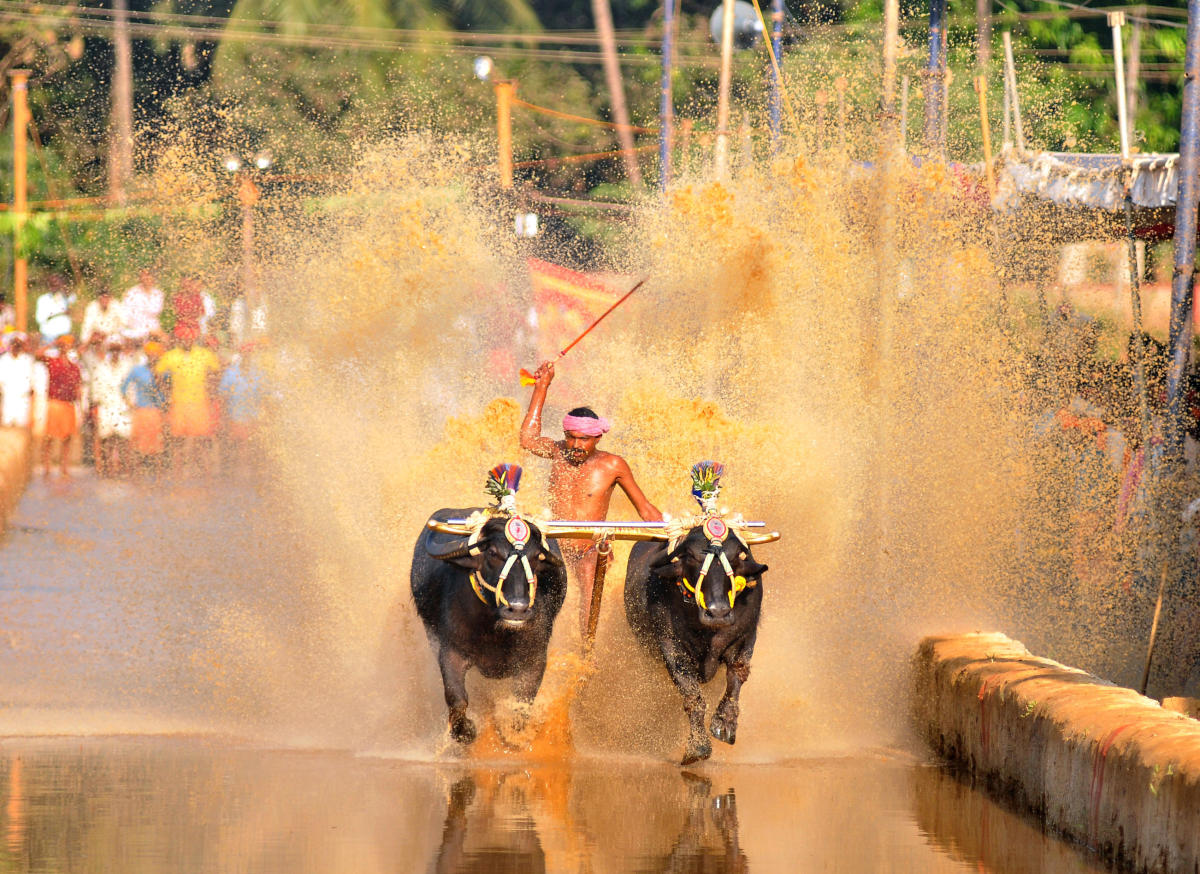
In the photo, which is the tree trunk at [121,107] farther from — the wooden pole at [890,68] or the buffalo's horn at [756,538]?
the buffalo's horn at [756,538]

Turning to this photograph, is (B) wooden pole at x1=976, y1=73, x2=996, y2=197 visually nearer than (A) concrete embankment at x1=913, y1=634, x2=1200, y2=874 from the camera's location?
No

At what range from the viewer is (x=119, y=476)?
26922mm

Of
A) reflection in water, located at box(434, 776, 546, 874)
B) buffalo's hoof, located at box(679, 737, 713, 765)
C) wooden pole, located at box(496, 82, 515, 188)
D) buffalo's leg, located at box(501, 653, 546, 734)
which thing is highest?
wooden pole, located at box(496, 82, 515, 188)

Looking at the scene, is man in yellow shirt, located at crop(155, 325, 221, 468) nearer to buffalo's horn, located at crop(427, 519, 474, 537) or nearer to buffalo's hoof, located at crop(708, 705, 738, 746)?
buffalo's horn, located at crop(427, 519, 474, 537)

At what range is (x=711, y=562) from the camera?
35.2 ft

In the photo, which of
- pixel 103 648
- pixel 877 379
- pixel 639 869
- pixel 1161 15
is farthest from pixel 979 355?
pixel 1161 15

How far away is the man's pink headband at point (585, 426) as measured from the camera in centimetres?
1184

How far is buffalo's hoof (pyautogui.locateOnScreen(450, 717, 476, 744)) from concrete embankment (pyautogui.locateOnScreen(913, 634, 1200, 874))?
104 inches

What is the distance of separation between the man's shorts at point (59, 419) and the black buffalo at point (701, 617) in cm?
1663

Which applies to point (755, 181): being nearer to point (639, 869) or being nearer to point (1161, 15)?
point (639, 869)

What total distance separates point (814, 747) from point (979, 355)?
5.27 m

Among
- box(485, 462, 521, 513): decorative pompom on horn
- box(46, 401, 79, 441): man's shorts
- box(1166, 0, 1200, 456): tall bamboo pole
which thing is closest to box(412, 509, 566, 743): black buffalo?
box(485, 462, 521, 513): decorative pompom on horn

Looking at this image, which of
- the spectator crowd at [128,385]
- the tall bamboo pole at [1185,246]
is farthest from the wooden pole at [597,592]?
the spectator crowd at [128,385]

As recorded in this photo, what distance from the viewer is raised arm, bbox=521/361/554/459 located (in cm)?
1223
